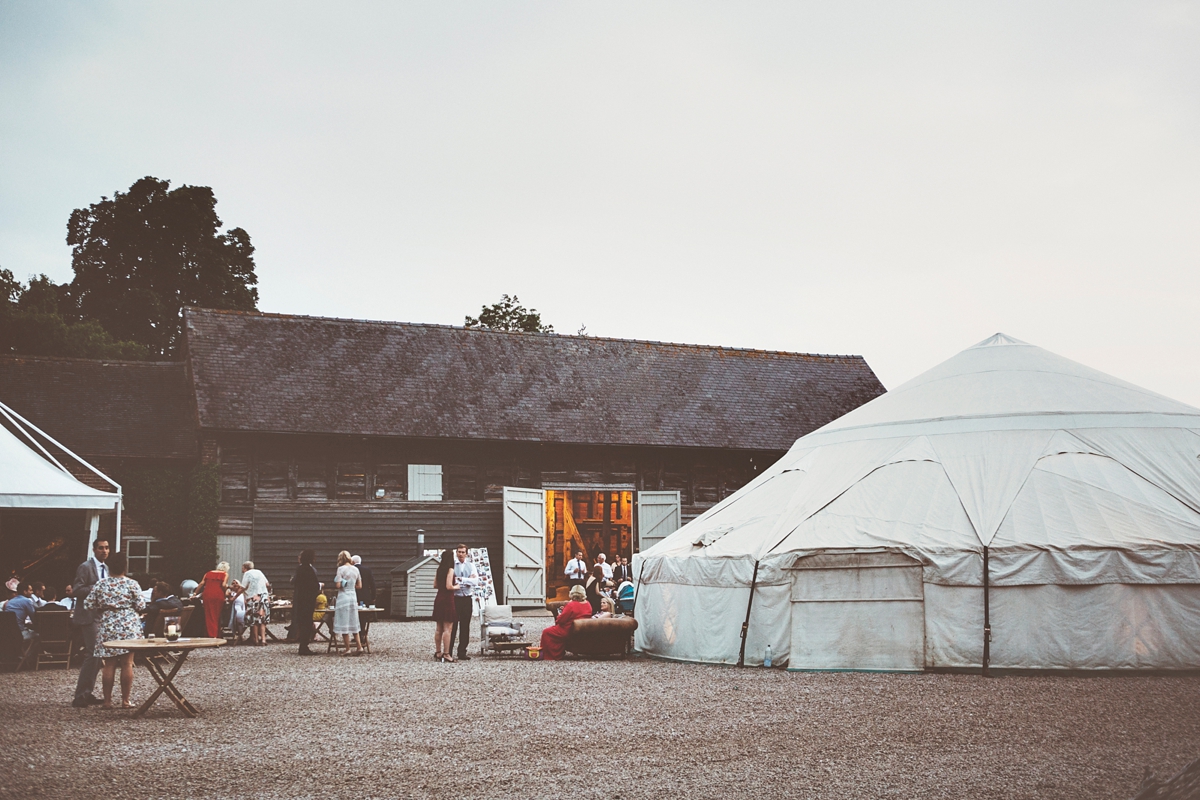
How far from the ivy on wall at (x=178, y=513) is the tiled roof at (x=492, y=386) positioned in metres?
1.31

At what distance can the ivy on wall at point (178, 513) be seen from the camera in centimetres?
1994

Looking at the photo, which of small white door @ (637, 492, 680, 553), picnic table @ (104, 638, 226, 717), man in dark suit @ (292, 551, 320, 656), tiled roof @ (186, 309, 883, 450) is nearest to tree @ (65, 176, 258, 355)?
tiled roof @ (186, 309, 883, 450)

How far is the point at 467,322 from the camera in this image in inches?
1629

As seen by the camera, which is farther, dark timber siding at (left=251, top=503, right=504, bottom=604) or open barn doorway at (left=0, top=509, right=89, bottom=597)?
dark timber siding at (left=251, top=503, right=504, bottom=604)

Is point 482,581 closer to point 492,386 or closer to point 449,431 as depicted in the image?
point 449,431

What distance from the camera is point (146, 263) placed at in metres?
34.0

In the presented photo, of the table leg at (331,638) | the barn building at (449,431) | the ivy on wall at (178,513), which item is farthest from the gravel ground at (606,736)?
the barn building at (449,431)

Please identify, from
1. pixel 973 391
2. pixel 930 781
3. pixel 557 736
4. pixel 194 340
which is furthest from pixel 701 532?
pixel 194 340

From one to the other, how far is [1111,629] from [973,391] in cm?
414

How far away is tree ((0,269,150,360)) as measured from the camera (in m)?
27.8

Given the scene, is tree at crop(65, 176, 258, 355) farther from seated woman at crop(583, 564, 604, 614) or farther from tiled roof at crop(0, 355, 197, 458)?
seated woman at crop(583, 564, 604, 614)

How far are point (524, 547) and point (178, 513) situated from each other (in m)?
7.05

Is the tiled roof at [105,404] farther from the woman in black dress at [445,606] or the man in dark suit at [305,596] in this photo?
the woman in black dress at [445,606]

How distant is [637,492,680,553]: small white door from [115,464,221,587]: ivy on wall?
29.7 feet
